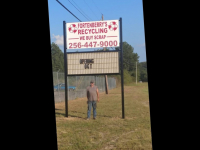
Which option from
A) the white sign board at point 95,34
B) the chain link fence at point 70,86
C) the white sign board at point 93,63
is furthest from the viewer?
the chain link fence at point 70,86

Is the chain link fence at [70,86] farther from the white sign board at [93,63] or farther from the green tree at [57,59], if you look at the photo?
the white sign board at [93,63]

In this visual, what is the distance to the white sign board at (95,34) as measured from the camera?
9398mm

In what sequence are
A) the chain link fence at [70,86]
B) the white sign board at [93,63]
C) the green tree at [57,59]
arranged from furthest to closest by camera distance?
1. the green tree at [57,59]
2. the chain link fence at [70,86]
3. the white sign board at [93,63]

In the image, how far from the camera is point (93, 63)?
999cm

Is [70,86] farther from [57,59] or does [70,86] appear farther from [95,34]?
[95,34]

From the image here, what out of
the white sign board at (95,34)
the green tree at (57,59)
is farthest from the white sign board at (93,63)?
the green tree at (57,59)

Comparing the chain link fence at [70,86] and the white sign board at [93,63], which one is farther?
the chain link fence at [70,86]

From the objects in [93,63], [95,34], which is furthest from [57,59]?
[95,34]

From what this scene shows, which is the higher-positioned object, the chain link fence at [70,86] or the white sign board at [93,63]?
the white sign board at [93,63]

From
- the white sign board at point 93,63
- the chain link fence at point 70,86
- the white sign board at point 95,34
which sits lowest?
the chain link fence at point 70,86

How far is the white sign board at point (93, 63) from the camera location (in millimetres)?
9805

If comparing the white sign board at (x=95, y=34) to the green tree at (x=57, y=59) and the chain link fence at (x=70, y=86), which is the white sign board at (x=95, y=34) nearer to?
the chain link fence at (x=70, y=86)

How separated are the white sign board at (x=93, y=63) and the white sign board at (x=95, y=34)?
1.79ft
